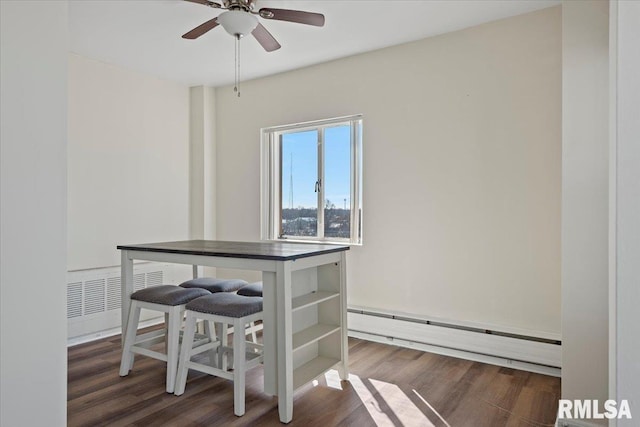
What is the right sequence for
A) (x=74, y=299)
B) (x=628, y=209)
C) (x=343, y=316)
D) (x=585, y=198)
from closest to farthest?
1. (x=628, y=209)
2. (x=585, y=198)
3. (x=343, y=316)
4. (x=74, y=299)

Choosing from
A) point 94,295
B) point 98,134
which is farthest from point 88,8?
point 94,295

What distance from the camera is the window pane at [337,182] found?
12.8ft

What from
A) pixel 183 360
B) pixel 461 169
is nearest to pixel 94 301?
pixel 183 360

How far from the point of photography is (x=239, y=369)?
7.61 feet

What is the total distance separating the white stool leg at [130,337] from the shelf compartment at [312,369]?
1.15 m

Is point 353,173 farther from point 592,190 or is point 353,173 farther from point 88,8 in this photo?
point 88,8

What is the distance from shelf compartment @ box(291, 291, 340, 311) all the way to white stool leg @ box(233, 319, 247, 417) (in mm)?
322

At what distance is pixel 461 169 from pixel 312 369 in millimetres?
1814

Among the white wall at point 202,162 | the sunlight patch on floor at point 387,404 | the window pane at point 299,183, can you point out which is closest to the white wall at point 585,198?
the sunlight patch on floor at point 387,404

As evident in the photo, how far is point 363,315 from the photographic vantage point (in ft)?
11.8

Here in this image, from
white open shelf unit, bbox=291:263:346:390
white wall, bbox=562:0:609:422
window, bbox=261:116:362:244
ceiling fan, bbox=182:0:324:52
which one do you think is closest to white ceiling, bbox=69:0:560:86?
ceiling fan, bbox=182:0:324:52

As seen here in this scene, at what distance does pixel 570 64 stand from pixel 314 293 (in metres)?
1.93

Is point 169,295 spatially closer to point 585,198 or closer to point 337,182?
point 337,182

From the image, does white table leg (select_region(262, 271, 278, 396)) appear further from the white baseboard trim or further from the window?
the white baseboard trim
